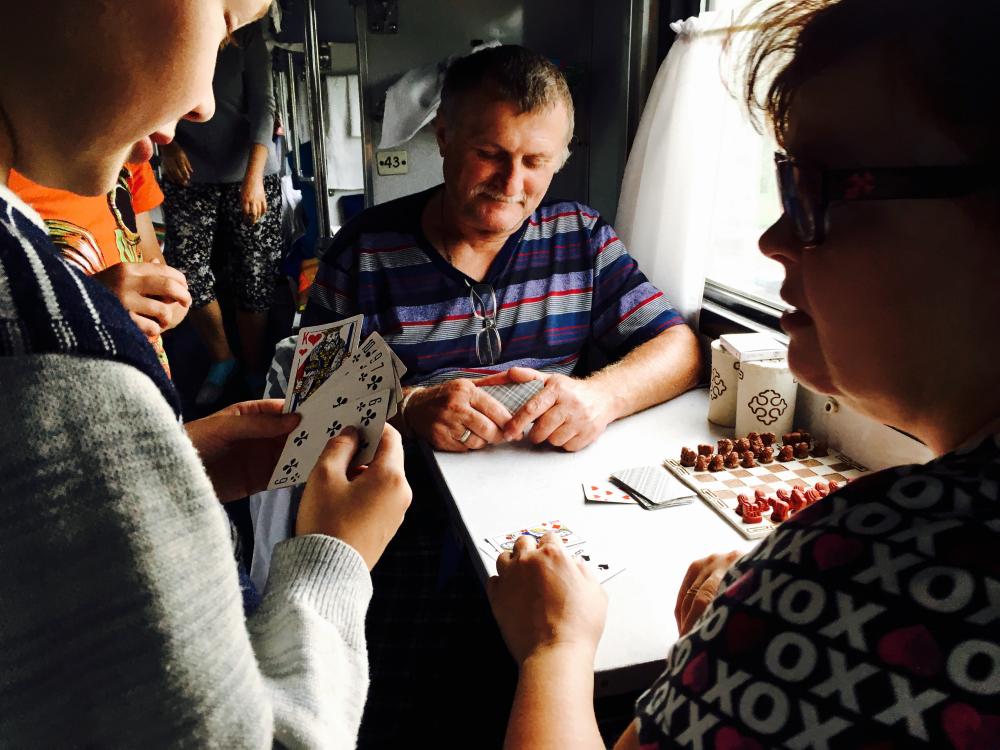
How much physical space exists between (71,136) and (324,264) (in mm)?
1462

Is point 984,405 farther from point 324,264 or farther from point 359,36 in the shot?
point 359,36

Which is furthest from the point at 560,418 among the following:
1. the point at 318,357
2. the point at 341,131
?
the point at 341,131

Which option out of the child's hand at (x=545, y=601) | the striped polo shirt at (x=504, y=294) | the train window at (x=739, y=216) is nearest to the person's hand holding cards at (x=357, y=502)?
the child's hand at (x=545, y=601)

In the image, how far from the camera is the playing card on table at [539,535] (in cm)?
119

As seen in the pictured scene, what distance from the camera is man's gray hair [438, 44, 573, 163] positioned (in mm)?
1964

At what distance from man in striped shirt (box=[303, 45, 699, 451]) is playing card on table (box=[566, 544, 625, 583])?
708mm

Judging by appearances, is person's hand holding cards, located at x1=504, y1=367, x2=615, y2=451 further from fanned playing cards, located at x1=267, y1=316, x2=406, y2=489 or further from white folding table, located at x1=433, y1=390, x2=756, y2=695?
fanned playing cards, located at x1=267, y1=316, x2=406, y2=489

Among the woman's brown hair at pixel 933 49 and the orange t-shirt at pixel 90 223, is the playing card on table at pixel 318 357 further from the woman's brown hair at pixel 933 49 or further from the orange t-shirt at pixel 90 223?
the woman's brown hair at pixel 933 49

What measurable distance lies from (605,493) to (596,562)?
0.76ft

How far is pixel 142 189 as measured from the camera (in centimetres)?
238

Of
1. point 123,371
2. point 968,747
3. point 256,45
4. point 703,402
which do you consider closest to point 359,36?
point 256,45

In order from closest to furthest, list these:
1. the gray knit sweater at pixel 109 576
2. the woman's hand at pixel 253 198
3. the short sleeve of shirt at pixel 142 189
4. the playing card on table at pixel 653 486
A: the gray knit sweater at pixel 109 576, the playing card on table at pixel 653 486, the short sleeve of shirt at pixel 142 189, the woman's hand at pixel 253 198

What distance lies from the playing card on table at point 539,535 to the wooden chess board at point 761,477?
0.27m

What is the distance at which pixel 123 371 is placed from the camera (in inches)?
18.8
